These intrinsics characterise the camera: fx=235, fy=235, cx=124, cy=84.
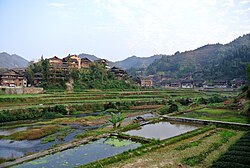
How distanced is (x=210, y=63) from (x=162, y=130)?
137030mm

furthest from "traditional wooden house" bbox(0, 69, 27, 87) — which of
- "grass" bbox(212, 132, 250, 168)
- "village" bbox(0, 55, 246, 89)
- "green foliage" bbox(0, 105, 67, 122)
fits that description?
"grass" bbox(212, 132, 250, 168)

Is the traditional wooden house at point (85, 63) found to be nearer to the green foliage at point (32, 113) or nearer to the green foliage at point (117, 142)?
the green foliage at point (32, 113)

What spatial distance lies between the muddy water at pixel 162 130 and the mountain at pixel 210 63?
77522 millimetres

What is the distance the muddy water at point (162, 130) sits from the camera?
25.3 meters

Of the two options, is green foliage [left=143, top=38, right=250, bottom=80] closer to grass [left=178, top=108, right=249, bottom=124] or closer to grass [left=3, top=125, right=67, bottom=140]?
grass [left=178, top=108, right=249, bottom=124]

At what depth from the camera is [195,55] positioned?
617 ft

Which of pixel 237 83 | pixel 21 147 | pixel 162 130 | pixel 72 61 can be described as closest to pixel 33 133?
pixel 21 147

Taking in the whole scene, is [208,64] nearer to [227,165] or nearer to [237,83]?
[237,83]

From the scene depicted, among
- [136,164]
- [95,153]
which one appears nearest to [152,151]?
[136,164]

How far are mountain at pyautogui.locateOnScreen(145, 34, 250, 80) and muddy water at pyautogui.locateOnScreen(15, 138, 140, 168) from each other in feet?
294

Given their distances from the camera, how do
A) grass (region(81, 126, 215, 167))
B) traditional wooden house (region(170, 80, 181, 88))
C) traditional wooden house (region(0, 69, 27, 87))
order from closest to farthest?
1. grass (region(81, 126, 215, 167))
2. traditional wooden house (region(0, 69, 27, 87))
3. traditional wooden house (region(170, 80, 181, 88))

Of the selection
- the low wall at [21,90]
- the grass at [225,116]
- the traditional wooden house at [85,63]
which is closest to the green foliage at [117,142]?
the grass at [225,116]

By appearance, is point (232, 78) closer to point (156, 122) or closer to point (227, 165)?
point (156, 122)

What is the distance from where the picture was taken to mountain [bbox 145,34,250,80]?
104 metres
